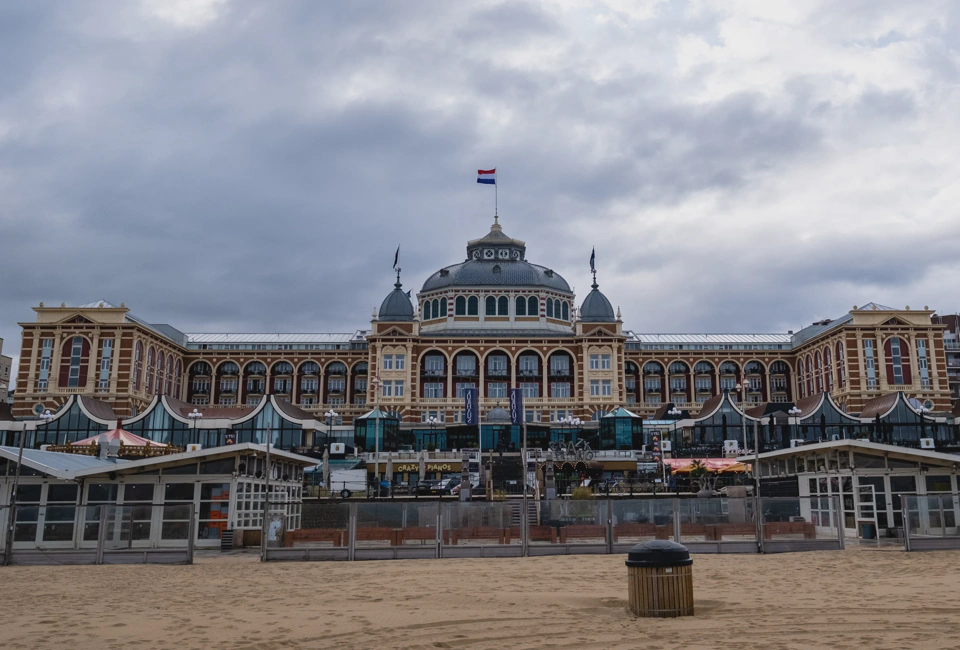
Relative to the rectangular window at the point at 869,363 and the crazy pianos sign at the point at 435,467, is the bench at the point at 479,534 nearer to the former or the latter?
the crazy pianos sign at the point at 435,467

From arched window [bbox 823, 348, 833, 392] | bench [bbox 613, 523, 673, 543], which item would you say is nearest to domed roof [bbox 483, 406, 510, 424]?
arched window [bbox 823, 348, 833, 392]

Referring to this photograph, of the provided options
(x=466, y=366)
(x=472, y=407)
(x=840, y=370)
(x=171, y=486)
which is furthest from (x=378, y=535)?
(x=840, y=370)

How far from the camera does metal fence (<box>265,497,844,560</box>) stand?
3056cm

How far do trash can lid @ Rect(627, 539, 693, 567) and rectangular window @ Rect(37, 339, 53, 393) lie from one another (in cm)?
9564

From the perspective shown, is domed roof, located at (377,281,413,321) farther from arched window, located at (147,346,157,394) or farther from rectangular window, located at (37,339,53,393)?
rectangular window, located at (37,339,53,393)

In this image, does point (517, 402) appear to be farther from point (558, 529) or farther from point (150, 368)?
point (150, 368)

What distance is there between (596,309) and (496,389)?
612 inches

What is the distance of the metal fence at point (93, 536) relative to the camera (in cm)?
2991

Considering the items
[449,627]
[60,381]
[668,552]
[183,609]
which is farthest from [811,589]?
[60,381]

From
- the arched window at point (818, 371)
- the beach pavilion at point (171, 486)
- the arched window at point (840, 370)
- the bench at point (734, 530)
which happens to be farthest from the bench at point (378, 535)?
the arched window at point (818, 371)

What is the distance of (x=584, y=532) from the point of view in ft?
105

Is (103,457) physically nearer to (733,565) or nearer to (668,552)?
(733,565)

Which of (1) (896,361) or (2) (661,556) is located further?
(1) (896,361)

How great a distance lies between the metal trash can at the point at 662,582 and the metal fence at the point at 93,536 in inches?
709
